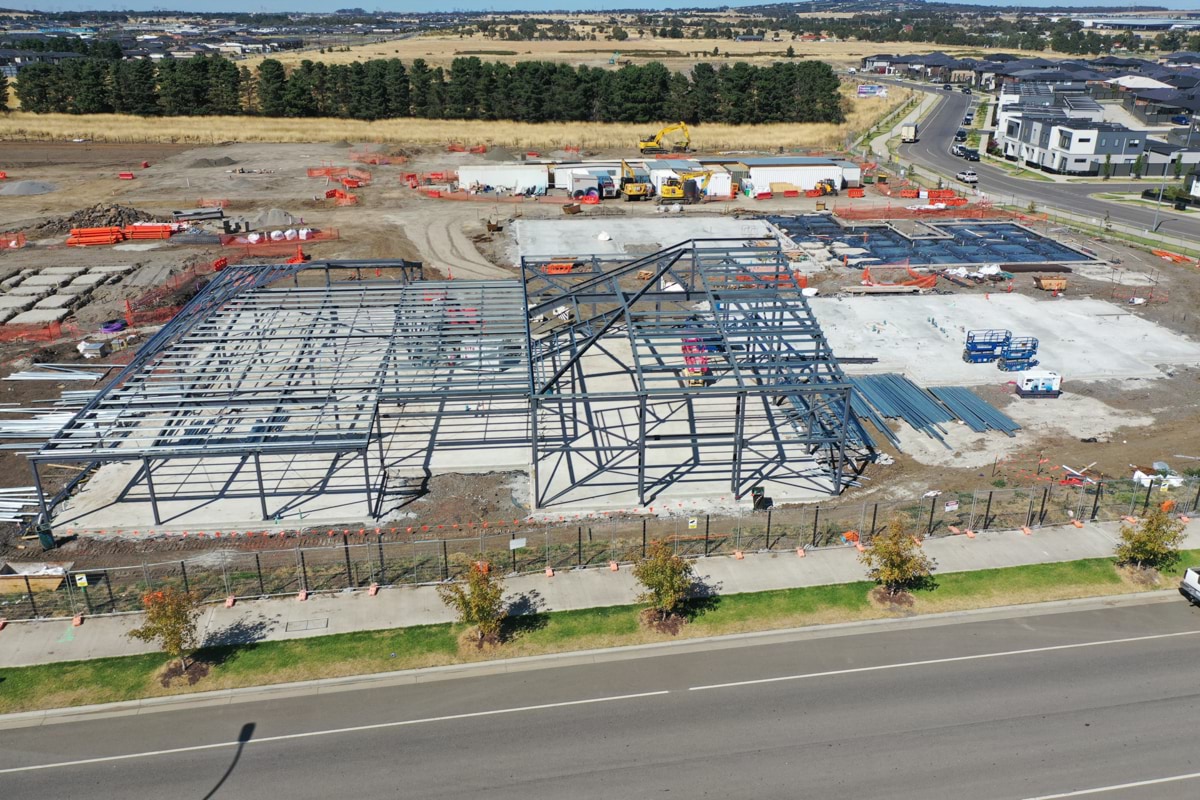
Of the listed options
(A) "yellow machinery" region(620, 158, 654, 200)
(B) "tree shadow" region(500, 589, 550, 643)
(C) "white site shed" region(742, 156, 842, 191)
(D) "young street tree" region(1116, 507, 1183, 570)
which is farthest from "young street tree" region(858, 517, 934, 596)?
(C) "white site shed" region(742, 156, 842, 191)

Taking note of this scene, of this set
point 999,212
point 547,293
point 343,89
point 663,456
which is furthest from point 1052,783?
point 343,89

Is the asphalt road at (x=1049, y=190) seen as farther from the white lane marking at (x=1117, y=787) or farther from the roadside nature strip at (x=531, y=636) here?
the white lane marking at (x=1117, y=787)

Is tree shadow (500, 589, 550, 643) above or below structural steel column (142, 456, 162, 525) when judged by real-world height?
below

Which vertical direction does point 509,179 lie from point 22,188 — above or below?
above

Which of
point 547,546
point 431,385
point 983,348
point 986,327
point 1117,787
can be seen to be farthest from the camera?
point 986,327

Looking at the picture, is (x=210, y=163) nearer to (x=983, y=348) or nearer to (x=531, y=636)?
(x=983, y=348)

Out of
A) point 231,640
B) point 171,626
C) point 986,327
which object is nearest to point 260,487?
point 231,640

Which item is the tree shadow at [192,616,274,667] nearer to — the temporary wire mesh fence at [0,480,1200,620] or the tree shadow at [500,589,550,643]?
the temporary wire mesh fence at [0,480,1200,620]

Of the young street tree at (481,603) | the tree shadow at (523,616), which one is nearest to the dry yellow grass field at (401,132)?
the tree shadow at (523,616)
